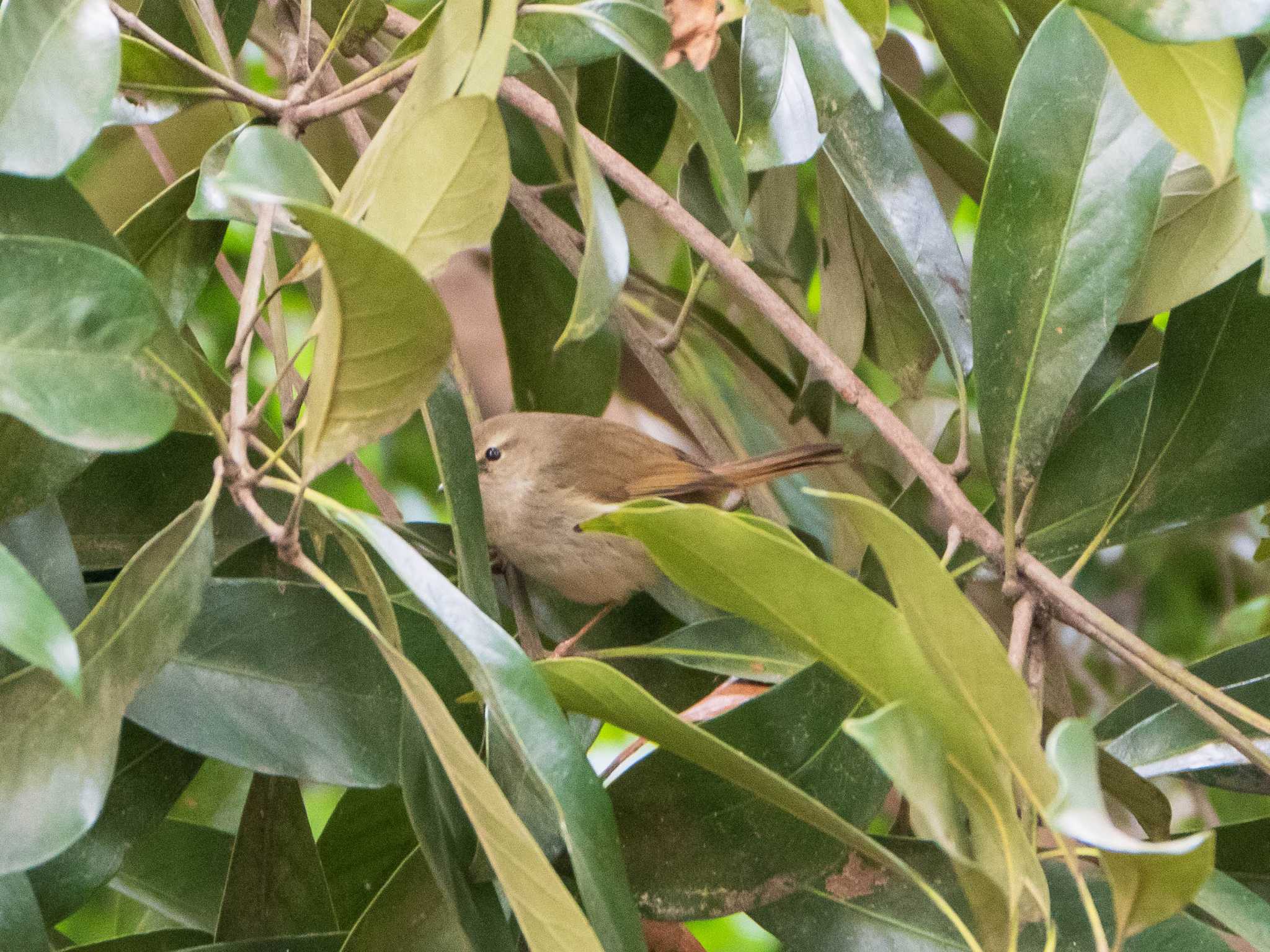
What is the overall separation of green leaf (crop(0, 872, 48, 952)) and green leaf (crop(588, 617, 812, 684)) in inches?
26.2

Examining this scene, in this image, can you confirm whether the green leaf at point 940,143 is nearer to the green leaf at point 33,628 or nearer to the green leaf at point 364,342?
the green leaf at point 364,342

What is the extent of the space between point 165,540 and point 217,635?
263mm

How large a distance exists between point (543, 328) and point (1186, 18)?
1.33 meters

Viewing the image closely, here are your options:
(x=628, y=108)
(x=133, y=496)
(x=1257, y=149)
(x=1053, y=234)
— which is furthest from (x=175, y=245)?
(x=1257, y=149)

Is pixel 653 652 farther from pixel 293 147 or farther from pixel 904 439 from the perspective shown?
pixel 293 147

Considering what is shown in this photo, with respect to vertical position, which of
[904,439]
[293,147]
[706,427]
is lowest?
[706,427]

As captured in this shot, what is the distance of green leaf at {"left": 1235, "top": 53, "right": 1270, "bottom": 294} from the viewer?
2.98ft

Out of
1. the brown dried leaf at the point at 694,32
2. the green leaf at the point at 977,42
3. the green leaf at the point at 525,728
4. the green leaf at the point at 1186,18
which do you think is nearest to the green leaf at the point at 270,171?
the green leaf at the point at 525,728

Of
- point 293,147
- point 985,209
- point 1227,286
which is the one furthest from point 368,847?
point 1227,286

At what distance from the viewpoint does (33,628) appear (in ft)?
2.44

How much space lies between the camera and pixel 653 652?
1.51 metres

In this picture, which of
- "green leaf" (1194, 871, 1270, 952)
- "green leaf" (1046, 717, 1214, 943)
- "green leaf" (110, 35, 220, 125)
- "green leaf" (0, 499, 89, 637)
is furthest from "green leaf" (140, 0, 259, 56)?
"green leaf" (1194, 871, 1270, 952)

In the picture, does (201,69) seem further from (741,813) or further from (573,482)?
(573,482)

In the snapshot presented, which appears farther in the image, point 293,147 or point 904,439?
point 904,439
